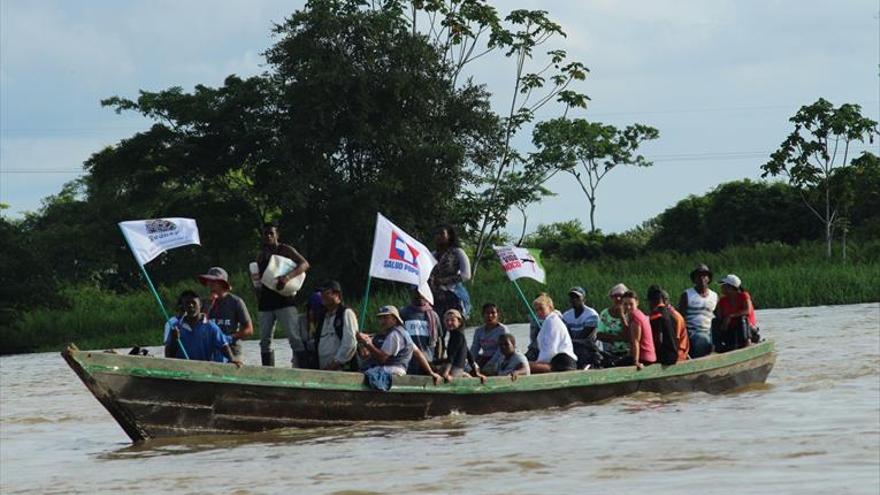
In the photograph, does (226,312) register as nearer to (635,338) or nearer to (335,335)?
(335,335)

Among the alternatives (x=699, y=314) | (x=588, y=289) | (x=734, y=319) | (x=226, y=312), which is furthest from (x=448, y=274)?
(x=588, y=289)

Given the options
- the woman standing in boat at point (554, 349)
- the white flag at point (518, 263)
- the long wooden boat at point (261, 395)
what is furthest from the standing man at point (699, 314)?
the long wooden boat at point (261, 395)

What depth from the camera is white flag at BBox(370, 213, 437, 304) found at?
12.9m

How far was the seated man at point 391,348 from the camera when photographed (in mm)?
12594

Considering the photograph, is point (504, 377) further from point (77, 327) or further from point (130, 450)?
point (77, 327)

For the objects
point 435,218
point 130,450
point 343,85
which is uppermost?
point 343,85

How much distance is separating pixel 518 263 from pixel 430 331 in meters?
2.90

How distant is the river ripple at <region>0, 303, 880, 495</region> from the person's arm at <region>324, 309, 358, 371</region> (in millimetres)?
571

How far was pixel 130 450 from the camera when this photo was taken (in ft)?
41.7

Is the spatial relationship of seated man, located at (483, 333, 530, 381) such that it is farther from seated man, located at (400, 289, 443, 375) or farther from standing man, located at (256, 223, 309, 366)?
standing man, located at (256, 223, 309, 366)

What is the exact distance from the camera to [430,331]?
12953 mm

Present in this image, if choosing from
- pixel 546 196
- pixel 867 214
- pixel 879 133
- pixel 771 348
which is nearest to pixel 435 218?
pixel 546 196

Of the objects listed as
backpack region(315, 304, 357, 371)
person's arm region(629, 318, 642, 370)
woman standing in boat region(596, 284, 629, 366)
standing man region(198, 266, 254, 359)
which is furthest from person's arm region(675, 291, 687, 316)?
standing man region(198, 266, 254, 359)

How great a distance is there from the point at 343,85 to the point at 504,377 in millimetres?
23266
